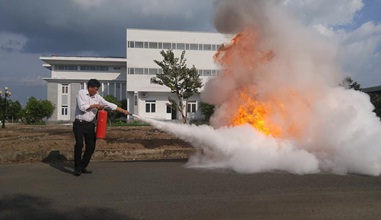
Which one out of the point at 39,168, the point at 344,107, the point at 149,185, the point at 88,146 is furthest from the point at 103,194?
the point at 344,107

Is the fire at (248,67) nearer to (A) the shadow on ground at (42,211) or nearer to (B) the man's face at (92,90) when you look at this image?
(B) the man's face at (92,90)

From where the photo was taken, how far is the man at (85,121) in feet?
24.4

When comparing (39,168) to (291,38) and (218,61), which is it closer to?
(218,61)

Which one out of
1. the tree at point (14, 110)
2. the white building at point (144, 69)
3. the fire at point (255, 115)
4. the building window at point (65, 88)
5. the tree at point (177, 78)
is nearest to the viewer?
the fire at point (255, 115)

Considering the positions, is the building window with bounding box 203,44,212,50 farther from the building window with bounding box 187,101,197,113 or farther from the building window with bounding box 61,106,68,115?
the building window with bounding box 61,106,68,115

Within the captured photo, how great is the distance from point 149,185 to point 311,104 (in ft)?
15.6

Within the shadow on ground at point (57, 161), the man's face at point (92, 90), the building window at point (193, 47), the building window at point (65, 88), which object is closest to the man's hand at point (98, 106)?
the man's face at point (92, 90)

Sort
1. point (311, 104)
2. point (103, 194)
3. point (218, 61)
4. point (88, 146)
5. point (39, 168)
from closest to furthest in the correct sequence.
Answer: point (103, 194)
point (88, 146)
point (39, 168)
point (311, 104)
point (218, 61)

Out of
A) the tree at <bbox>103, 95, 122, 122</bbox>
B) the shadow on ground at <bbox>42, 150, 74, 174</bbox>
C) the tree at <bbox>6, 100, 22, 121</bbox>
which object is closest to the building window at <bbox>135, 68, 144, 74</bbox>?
the tree at <bbox>103, 95, 122, 122</bbox>

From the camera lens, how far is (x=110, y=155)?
998 cm

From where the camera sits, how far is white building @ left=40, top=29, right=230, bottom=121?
5738 centimetres

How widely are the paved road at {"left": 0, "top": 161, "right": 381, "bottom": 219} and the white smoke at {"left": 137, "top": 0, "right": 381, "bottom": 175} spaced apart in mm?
614

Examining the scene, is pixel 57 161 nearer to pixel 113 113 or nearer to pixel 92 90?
pixel 92 90

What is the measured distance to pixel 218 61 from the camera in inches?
390
